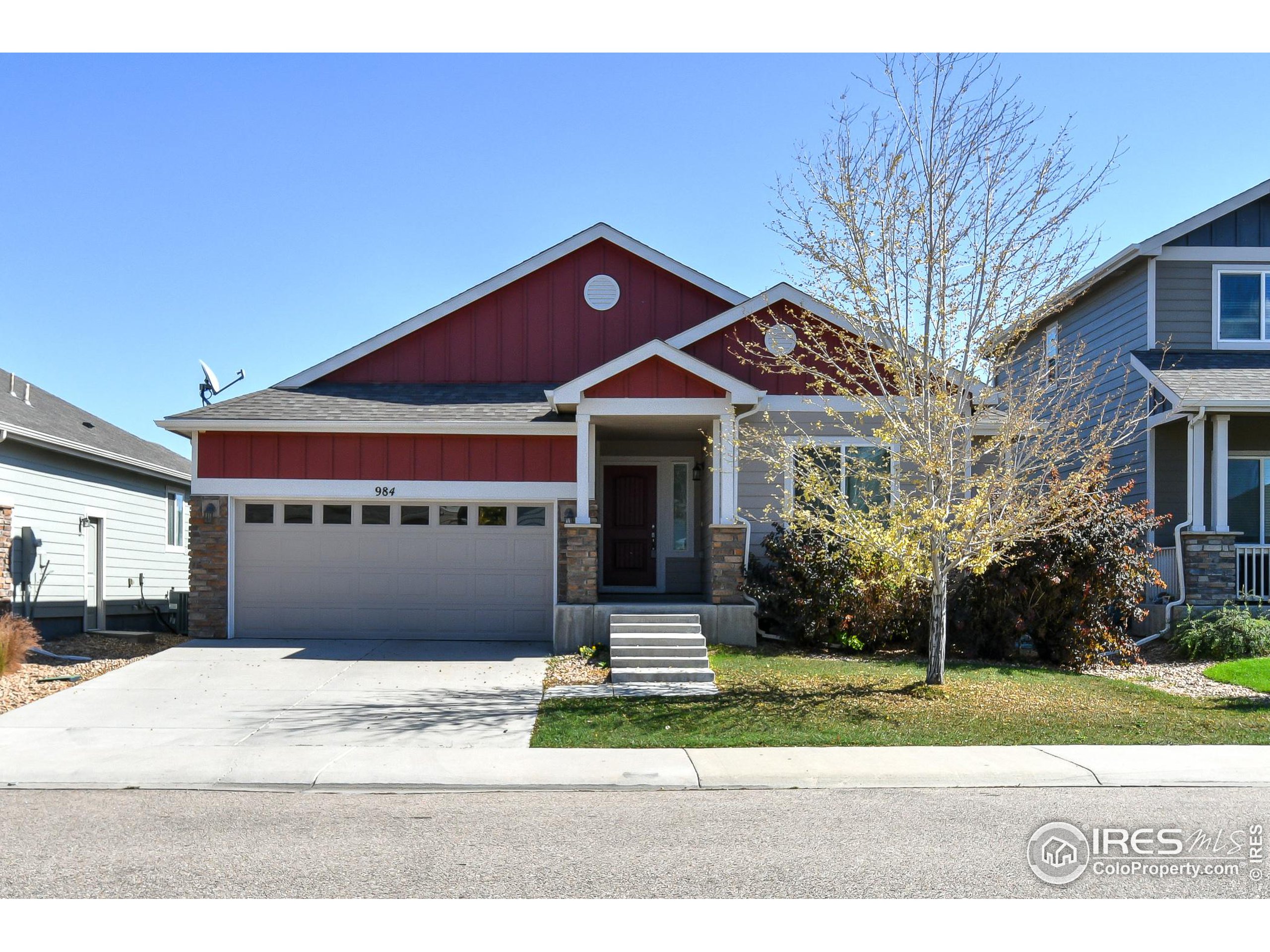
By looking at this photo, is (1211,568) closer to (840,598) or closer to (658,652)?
(840,598)

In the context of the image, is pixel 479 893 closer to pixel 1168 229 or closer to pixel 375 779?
pixel 375 779

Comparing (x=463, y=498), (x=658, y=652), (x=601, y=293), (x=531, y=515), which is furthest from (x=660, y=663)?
(x=601, y=293)

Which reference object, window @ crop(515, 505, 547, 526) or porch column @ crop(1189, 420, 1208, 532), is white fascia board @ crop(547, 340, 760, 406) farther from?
porch column @ crop(1189, 420, 1208, 532)

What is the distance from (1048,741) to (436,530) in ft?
31.1

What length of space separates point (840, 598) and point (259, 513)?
8779 mm

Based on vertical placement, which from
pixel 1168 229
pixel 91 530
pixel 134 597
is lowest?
pixel 134 597

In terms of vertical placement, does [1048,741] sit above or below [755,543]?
below

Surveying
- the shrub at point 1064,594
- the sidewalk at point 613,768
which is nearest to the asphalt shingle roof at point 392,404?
the shrub at point 1064,594

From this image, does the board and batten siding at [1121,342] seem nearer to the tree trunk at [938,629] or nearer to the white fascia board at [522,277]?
the white fascia board at [522,277]

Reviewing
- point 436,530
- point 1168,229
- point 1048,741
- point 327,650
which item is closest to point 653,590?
point 436,530

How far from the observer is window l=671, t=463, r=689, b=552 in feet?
58.4

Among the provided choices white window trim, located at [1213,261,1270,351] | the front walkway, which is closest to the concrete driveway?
the front walkway

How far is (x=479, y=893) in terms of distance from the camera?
17.0ft

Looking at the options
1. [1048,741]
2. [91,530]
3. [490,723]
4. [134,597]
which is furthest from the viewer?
[134,597]
